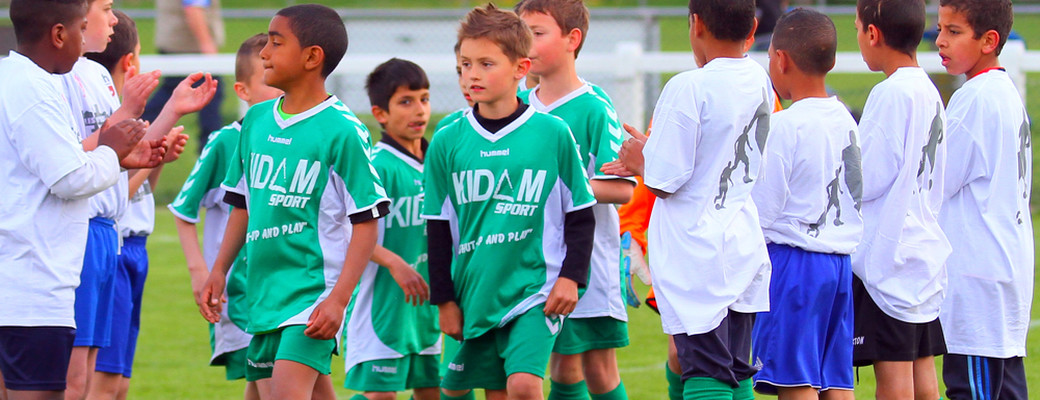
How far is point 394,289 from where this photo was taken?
15.9 feet

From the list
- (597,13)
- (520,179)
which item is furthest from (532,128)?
(597,13)

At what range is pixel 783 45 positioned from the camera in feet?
13.6

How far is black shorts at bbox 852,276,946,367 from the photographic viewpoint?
4320 mm

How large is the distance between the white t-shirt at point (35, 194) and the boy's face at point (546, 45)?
1624mm

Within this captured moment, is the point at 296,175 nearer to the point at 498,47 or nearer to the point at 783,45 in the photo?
the point at 498,47

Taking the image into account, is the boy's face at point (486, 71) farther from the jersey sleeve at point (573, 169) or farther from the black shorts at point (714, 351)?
the black shorts at point (714, 351)

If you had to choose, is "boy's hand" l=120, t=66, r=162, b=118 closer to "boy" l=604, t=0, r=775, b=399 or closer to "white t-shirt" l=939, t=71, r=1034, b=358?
"boy" l=604, t=0, r=775, b=399

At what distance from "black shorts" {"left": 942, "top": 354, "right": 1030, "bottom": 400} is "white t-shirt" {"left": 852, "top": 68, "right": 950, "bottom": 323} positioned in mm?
282

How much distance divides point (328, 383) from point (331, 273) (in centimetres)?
52

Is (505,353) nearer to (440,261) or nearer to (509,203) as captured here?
(440,261)

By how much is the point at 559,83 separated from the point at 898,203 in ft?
4.27

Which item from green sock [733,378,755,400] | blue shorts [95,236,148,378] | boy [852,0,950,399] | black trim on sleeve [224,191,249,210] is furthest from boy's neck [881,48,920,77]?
blue shorts [95,236,148,378]

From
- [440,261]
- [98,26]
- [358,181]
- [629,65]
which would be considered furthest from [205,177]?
[629,65]

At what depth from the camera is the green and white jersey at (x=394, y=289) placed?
4824 millimetres
